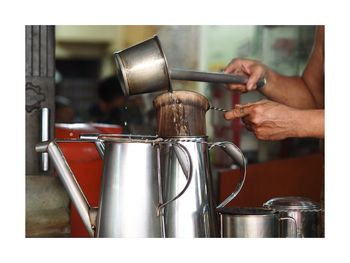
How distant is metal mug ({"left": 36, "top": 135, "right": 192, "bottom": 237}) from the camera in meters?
1.16

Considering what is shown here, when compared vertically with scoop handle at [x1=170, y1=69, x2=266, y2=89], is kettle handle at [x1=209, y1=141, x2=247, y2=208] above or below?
below

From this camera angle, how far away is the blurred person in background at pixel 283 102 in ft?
4.96

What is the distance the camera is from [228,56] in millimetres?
3648

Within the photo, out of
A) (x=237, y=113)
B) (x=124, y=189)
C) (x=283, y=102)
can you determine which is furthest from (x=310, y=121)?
(x=124, y=189)

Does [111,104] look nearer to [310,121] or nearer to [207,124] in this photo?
[207,124]

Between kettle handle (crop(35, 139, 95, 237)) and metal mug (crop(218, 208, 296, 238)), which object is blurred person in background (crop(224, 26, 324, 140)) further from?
kettle handle (crop(35, 139, 95, 237))

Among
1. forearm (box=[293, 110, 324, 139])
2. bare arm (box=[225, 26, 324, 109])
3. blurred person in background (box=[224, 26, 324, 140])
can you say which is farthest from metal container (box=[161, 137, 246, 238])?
bare arm (box=[225, 26, 324, 109])

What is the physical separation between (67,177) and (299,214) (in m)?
0.48

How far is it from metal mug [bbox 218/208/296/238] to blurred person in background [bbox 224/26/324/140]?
0.29m

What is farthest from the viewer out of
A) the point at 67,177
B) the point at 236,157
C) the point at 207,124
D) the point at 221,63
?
the point at 221,63

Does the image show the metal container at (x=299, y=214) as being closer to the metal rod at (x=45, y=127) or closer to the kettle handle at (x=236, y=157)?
the kettle handle at (x=236, y=157)

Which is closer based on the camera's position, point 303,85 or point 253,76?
point 253,76

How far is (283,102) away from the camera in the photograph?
1.97 m

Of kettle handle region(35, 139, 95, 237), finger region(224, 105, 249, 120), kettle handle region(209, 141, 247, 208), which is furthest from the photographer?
finger region(224, 105, 249, 120)
